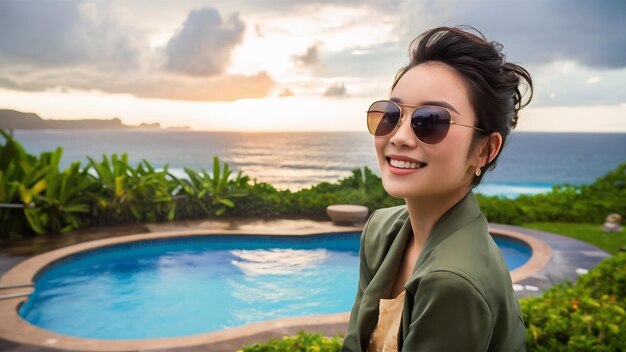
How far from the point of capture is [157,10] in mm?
84812

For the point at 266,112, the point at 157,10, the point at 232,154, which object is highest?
the point at 157,10

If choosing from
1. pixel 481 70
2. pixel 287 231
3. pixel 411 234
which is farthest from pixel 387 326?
pixel 287 231

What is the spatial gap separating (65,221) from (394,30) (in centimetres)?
6630

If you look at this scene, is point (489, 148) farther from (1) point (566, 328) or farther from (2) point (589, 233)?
(2) point (589, 233)

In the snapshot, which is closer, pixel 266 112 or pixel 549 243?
pixel 549 243

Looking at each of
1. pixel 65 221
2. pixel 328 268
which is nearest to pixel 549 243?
pixel 328 268

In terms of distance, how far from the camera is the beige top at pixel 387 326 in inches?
57.6

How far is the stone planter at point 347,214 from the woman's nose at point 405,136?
1093 cm

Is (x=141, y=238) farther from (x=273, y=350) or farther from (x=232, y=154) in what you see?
(x=232, y=154)

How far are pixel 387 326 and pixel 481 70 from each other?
2.54 feet

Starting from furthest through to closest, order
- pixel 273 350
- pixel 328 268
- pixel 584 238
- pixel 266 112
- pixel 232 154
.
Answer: pixel 266 112 < pixel 232 154 < pixel 584 238 < pixel 328 268 < pixel 273 350

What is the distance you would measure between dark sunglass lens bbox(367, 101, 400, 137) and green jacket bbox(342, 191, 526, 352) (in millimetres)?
295

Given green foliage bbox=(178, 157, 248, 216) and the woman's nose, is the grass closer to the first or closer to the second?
green foliage bbox=(178, 157, 248, 216)

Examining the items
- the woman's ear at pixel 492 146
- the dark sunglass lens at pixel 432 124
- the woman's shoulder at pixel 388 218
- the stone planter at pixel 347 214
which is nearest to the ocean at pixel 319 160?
the stone planter at pixel 347 214
